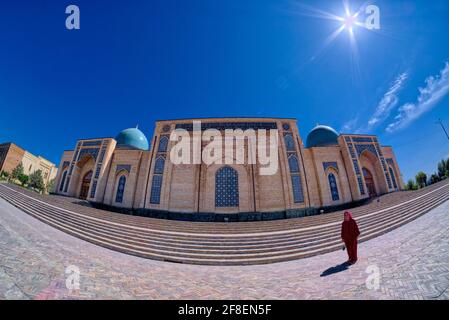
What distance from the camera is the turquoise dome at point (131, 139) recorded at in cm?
1822

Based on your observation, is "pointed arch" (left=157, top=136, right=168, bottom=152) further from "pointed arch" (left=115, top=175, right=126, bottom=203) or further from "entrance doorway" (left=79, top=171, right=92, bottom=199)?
"entrance doorway" (left=79, top=171, right=92, bottom=199)

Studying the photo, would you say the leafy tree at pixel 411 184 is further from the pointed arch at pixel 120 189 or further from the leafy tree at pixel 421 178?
the pointed arch at pixel 120 189

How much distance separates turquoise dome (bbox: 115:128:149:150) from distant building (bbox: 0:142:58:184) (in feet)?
83.9

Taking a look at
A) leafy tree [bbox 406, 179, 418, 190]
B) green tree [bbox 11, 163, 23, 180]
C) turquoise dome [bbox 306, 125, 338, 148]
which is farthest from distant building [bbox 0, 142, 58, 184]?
leafy tree [bbox 406, 179, 418, 190]

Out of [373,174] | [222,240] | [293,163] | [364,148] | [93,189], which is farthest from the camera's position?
[373,174]

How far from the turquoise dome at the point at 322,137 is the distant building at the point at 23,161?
153 ft

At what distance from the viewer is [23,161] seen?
1183 inches

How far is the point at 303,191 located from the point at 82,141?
22.5 m

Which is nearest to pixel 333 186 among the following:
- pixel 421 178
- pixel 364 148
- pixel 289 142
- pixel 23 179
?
pixel 289 142

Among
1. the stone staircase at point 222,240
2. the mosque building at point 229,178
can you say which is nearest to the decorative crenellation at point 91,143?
the mosque building at point 229,178

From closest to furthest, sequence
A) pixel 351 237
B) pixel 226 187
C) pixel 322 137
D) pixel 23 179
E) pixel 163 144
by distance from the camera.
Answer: pixel 351 237
pixel 226 187
pixel 163 144
pixel 322 137
pixel 23 179

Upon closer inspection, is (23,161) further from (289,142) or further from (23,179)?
(289,142)

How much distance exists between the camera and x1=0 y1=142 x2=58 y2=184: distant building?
27.4 metres

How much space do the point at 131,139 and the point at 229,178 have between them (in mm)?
12518
